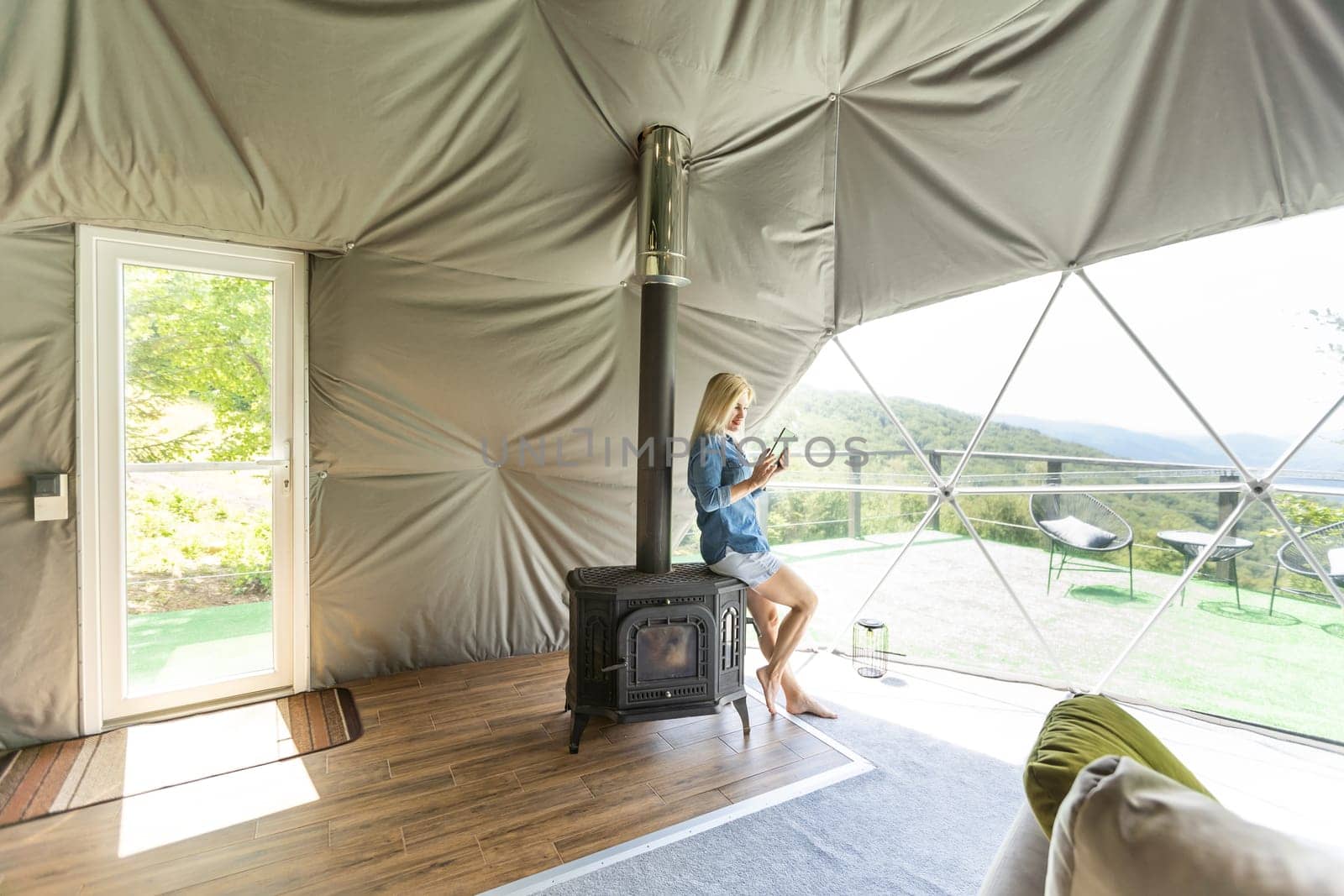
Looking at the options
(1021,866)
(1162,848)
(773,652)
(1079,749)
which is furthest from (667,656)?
(1162,848)

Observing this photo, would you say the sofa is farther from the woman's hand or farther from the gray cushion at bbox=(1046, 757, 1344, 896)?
the woman's hand

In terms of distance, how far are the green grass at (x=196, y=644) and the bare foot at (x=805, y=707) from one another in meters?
2.65

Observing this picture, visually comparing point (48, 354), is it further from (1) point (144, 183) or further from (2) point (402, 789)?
(2) point (402, 789)

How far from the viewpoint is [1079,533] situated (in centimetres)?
385

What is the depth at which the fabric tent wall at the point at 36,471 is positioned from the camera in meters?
2.46

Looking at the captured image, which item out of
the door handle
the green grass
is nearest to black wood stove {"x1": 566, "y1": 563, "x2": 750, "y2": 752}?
the door handle

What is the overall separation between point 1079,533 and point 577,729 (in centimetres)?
328

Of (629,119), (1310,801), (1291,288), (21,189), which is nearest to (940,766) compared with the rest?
(1310,801)

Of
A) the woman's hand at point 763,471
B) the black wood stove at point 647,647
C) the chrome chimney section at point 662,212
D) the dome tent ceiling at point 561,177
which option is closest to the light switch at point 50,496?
the dome tent ceiling at point 561,177

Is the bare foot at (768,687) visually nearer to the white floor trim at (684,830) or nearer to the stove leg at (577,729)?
the white floor trim at (684,830)

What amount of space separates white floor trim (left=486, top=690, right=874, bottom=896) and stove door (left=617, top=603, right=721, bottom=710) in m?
0.51

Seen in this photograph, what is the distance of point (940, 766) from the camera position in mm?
2521

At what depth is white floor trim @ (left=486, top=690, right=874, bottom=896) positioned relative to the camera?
186 centimetres

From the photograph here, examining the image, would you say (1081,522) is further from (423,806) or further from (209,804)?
(209,804)
